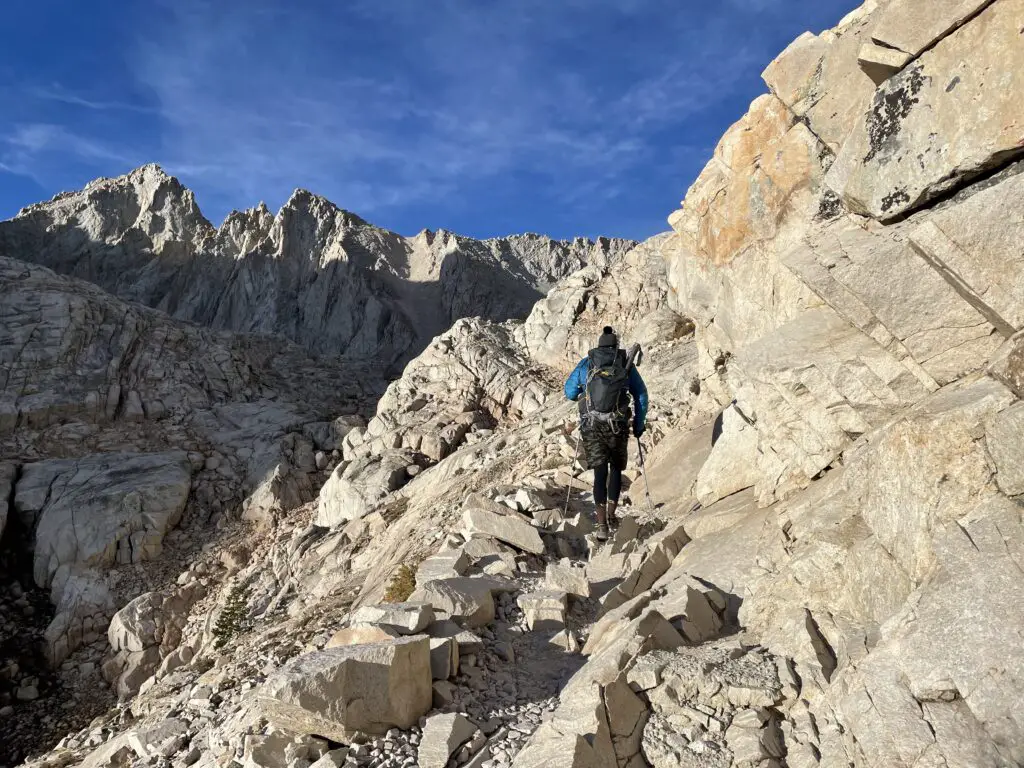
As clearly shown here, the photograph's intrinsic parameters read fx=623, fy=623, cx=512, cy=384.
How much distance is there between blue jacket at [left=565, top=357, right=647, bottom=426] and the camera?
10109 mm

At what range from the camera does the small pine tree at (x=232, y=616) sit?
16688mm

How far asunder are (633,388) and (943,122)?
5.45 m

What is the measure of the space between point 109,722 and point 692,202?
14571mm

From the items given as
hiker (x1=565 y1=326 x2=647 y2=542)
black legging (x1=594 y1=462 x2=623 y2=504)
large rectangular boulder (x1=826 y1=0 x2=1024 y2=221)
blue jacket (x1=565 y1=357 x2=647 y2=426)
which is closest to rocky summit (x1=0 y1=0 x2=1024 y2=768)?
large rectangular boulder (x1=826 y1=0 x2=1024 y2=221)

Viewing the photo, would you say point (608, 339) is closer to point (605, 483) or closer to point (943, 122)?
point (605, 483)

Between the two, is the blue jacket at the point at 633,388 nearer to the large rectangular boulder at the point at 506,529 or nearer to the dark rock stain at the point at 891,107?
the large rectangular boulder at the point at 506,529

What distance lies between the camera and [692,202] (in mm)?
12930

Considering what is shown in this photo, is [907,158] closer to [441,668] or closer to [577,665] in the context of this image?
[577,665]

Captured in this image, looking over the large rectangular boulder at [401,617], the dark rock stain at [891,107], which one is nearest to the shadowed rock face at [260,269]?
the large rectangular boulder at [401,617]

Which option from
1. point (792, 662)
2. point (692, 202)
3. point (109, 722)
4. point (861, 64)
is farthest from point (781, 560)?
point (109, 722)

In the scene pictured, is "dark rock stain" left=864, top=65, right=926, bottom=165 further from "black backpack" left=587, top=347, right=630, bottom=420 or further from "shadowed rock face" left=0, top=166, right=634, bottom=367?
"shadowed rock face" left=0, top=166, right=634, bottom=367

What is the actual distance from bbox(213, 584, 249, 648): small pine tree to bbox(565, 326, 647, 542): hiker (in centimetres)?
1100

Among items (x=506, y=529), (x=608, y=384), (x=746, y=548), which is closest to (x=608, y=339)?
(x=608, y=384)

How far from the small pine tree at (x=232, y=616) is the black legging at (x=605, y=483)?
10891mm
